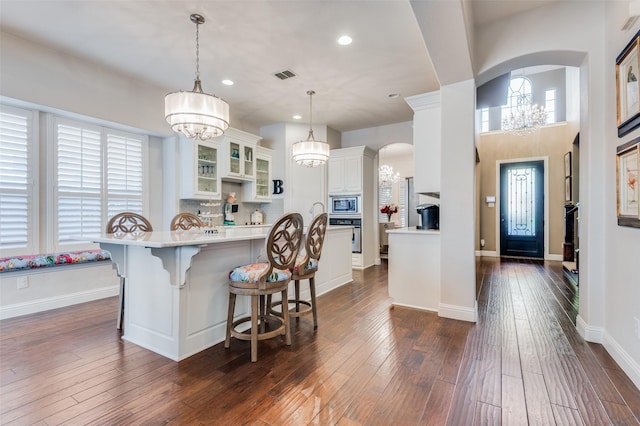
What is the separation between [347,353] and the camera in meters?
2.21

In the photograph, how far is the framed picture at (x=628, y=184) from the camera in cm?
179

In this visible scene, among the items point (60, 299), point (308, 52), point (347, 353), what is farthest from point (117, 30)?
point (347, 353)

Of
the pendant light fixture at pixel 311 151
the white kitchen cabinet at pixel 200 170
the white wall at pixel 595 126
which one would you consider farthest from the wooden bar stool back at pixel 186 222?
the white wall at pixel 595 126

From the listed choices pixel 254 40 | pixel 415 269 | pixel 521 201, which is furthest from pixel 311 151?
pixel 521 201

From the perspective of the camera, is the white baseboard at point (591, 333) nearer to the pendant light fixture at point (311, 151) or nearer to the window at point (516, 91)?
the pendant light fixture at point (311, 151)

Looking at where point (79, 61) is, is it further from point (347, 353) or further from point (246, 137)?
point (347, 353)

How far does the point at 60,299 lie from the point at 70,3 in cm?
304

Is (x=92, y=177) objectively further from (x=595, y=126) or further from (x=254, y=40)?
(x=595, y=126)

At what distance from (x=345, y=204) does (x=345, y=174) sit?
60cm

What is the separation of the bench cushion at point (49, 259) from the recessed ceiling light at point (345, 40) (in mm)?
3057

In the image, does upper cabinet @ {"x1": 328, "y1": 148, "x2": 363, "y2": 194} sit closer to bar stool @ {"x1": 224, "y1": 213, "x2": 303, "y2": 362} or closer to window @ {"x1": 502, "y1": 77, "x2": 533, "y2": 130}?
bar stool @ {"x1": 224, "y1": 213, "x2": 303, "y2": 362}

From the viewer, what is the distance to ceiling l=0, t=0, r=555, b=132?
252cm

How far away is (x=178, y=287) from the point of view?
2.11 metres

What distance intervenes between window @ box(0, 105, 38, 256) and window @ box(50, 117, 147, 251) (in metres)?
0.20
